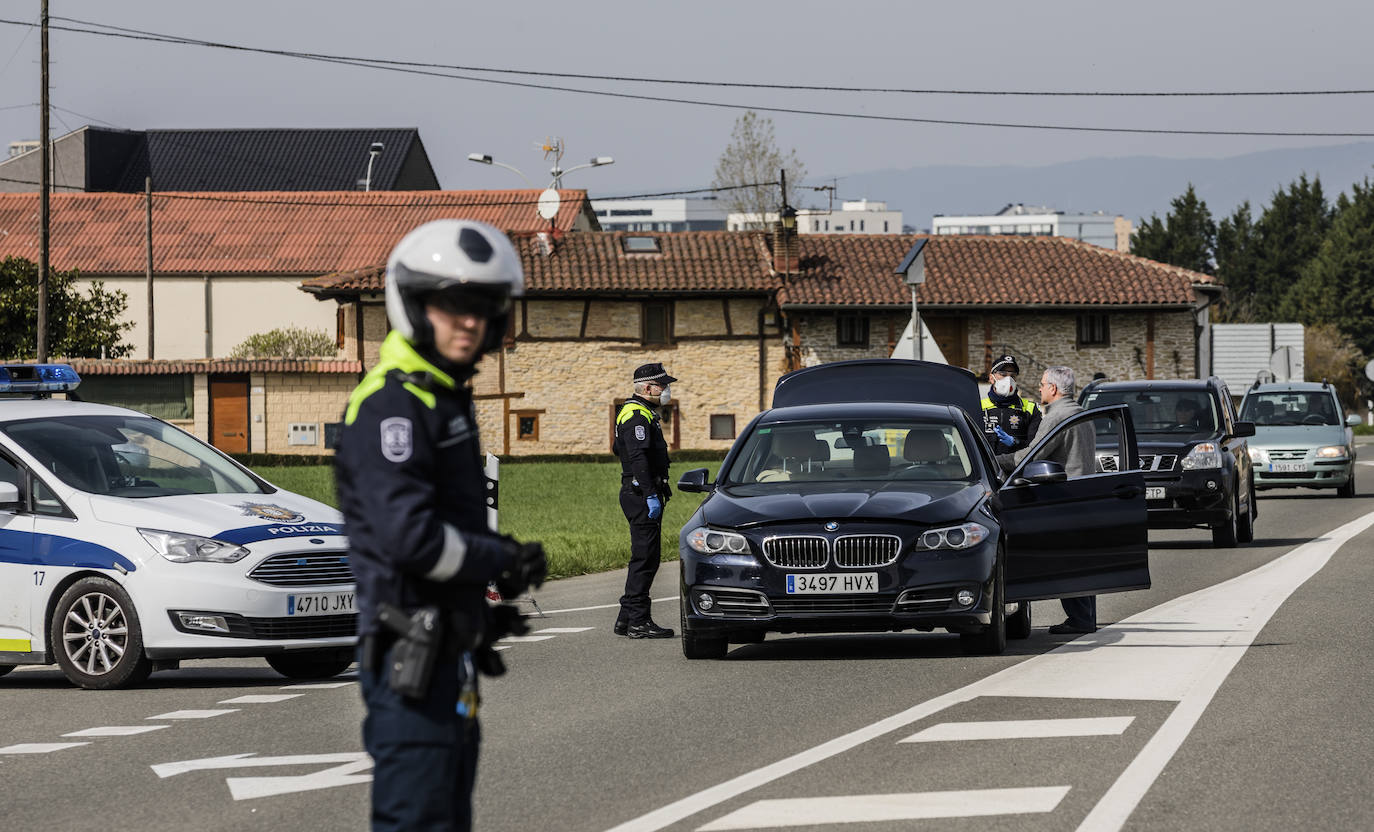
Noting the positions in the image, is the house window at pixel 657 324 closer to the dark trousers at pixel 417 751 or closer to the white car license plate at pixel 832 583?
the white car license plate at pixel 832 583

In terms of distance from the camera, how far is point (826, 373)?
1958 centimetres

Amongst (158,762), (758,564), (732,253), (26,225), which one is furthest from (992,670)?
(26,225)

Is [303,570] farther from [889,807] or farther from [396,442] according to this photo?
[396,442]

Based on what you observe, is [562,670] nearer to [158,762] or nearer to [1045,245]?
[158,762]

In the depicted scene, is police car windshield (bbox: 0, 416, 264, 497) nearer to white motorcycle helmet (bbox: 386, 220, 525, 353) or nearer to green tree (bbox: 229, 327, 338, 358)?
white motorcycle helmet (bbox: 386, 220, 525, 353)

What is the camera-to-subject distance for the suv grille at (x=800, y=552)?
11695 millimetres

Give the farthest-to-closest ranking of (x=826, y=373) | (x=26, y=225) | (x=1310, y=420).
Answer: (x=26, y=225)
(x=1310, y=420)
(x=826, y=373)

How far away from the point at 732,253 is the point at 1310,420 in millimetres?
31848

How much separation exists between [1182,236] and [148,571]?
11591 cm

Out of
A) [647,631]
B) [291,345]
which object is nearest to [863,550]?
[647,631]

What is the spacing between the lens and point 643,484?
13836mm

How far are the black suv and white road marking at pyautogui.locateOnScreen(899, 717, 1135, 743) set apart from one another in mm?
11361

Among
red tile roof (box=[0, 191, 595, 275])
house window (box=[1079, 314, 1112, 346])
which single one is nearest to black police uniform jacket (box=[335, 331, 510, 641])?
house window (box=[1079, 314, 1112, 346])

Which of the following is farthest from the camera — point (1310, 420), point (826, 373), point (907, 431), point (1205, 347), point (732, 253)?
point (1205, 347)
